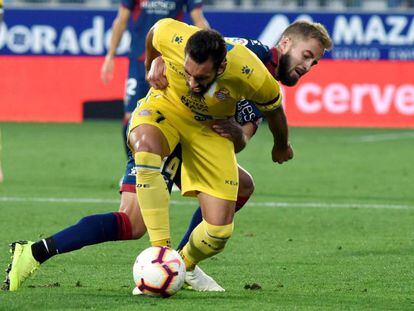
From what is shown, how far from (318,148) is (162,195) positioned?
35.8 ft

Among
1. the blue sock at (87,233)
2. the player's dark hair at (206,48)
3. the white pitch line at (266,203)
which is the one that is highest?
the player's dark hair at (206,48)

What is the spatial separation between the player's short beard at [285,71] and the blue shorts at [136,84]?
179 inches

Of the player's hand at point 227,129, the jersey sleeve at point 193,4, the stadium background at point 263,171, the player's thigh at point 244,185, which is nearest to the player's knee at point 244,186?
the player's thigh at point 244,185

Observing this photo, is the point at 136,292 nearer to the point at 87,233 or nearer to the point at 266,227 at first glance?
the point at 87,233

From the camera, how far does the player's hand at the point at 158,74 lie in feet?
22.0

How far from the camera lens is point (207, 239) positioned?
258 inches

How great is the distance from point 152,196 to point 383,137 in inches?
509

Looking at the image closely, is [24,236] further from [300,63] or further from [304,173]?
[304,173]

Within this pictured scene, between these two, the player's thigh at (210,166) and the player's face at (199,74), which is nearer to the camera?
the player's face at (199,74)

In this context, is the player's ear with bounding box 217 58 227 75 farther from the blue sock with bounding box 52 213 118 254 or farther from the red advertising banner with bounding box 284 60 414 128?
the red advertising banner with bounding box 284 60 414 128

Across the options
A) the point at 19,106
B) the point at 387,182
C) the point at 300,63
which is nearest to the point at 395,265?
the point at 300,63

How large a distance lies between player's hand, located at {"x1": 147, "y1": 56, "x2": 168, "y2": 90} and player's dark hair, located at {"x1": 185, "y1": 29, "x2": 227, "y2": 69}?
643 millimetres

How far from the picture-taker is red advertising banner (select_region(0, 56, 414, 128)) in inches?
790

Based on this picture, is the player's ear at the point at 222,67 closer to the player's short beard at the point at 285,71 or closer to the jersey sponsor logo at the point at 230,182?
the jersey sponsor logo at the point at 230,182
